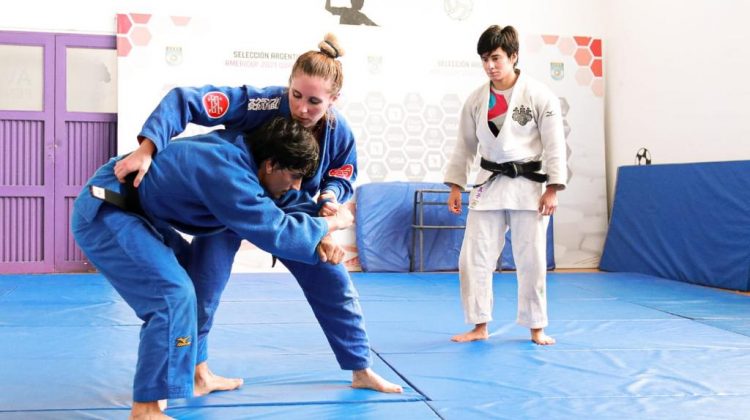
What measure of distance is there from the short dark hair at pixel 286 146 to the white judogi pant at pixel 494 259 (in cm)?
169

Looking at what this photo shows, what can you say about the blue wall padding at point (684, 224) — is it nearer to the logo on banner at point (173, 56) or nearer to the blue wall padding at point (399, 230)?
the blue wall padding at point (399, 230)

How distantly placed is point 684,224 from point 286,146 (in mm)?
5329

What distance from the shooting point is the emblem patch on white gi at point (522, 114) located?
149 inches

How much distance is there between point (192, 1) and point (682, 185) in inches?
195

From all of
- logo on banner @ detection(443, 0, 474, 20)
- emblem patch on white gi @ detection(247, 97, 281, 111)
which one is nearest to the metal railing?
logo on banner @ detection(443, 0, 474, 20)

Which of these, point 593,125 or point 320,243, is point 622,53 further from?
point 320,243

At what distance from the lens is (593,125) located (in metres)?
8.05

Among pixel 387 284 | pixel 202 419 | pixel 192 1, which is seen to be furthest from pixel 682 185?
pixel 202 419

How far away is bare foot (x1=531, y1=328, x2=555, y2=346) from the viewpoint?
144 inches

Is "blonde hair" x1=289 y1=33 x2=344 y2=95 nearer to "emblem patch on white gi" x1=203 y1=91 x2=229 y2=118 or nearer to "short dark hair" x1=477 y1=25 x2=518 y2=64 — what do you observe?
"emblem patch on white gi" x1=203 y1=91 x2=229 y2=118

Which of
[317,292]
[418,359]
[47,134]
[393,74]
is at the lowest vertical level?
[418,359]

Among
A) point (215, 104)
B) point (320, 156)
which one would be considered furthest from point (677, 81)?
point (215, 104)

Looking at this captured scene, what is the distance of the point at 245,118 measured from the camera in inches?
99.3

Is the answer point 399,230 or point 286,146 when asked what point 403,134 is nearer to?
point 399,230
